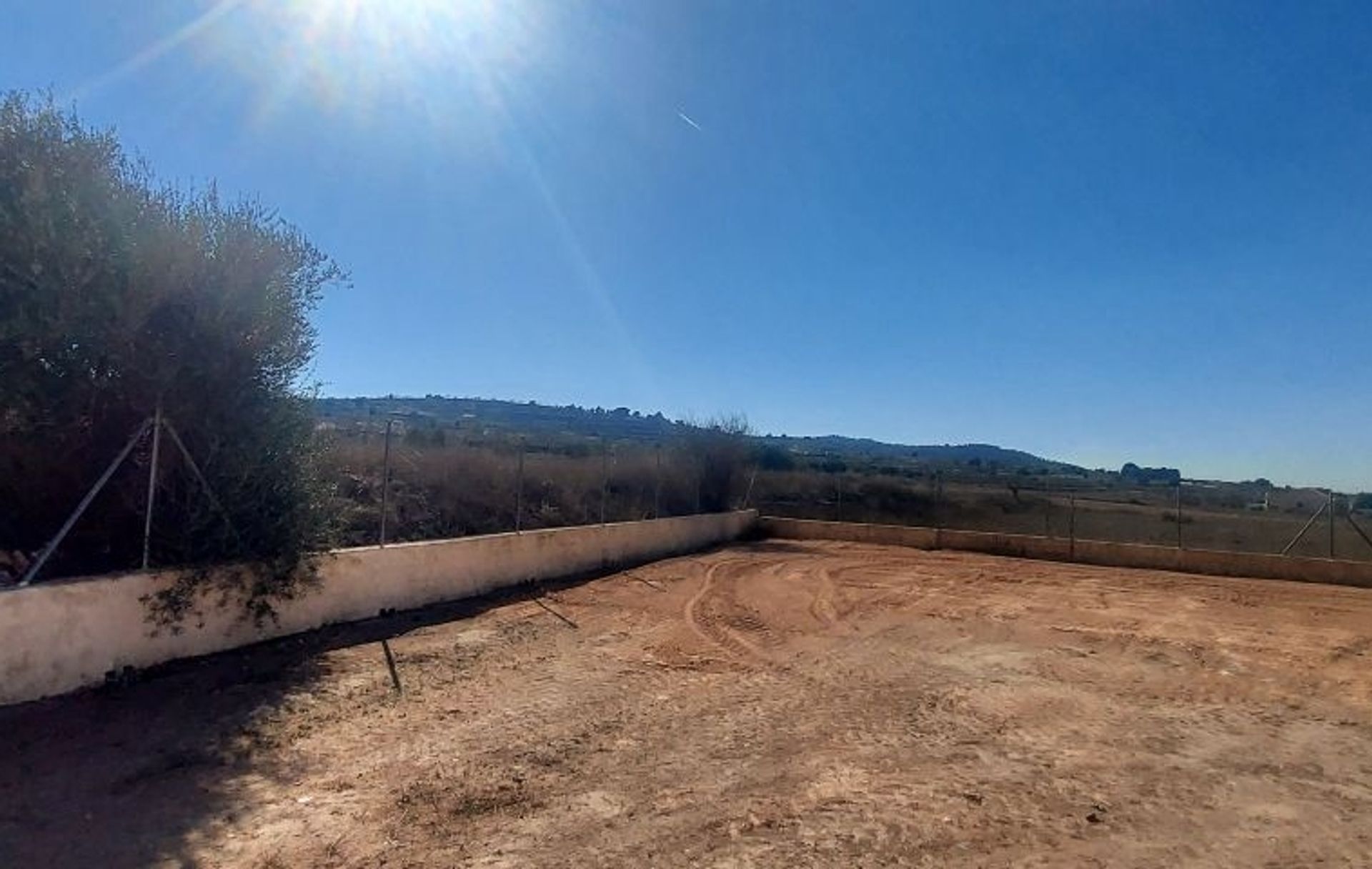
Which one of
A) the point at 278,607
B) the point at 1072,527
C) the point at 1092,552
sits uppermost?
the point at 1072,527

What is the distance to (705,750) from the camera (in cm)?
661

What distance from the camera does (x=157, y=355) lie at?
26.6 feet

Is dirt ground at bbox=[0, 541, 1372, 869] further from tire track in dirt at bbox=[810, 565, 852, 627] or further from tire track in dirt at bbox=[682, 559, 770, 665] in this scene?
tire track in dirt at bbox=[810, 565, 852, 627]

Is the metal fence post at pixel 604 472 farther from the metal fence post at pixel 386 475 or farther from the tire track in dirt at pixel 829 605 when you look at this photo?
the metal fence post at pixel 386 475

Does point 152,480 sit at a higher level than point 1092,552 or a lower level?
higher

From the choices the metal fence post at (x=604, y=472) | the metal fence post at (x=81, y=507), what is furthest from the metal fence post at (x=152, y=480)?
the metal fence post at (x=604, y=472)

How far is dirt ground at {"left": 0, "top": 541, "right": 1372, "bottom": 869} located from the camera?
495cm

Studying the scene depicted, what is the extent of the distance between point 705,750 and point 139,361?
6.12 meters

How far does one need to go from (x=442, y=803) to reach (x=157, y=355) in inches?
206

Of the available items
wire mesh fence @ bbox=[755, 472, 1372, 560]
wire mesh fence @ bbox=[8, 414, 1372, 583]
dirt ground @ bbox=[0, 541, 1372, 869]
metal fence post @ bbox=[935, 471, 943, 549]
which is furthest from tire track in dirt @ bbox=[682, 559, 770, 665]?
wire mesh fence @ bbox=[755, 472, 1372, 560]

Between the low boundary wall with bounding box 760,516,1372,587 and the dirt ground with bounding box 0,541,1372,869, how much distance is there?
285 inches

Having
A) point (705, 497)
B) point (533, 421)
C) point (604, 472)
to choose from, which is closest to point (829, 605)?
point (604, 472)

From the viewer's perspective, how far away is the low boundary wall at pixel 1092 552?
59.7 ft

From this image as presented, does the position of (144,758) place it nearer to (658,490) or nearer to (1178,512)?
(658,490)
